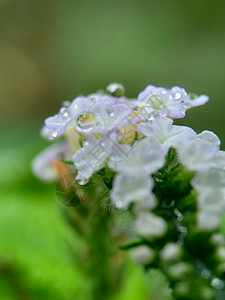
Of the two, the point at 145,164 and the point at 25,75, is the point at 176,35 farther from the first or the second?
the point at 145,164

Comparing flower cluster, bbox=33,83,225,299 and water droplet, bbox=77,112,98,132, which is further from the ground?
water droplet, bbox=77,112,98,132

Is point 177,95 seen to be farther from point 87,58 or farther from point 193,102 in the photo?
point 87,58

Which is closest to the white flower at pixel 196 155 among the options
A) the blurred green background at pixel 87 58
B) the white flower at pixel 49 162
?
the white flower at pixel 49 162

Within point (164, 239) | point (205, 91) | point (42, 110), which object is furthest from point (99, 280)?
point (42, 110)

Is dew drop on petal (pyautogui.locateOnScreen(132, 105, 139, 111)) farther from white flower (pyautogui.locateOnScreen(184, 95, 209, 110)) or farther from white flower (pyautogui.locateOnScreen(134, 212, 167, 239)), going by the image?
white flower (pyautogui.locateOnScreen(134, 212, 167, 239))

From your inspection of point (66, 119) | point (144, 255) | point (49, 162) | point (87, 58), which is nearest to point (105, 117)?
point (66, 119)

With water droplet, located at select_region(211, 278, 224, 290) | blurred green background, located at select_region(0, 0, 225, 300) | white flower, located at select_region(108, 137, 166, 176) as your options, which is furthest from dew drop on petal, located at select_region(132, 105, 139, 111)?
blurred green background, located at select_region(0, 0, 225, 300)
